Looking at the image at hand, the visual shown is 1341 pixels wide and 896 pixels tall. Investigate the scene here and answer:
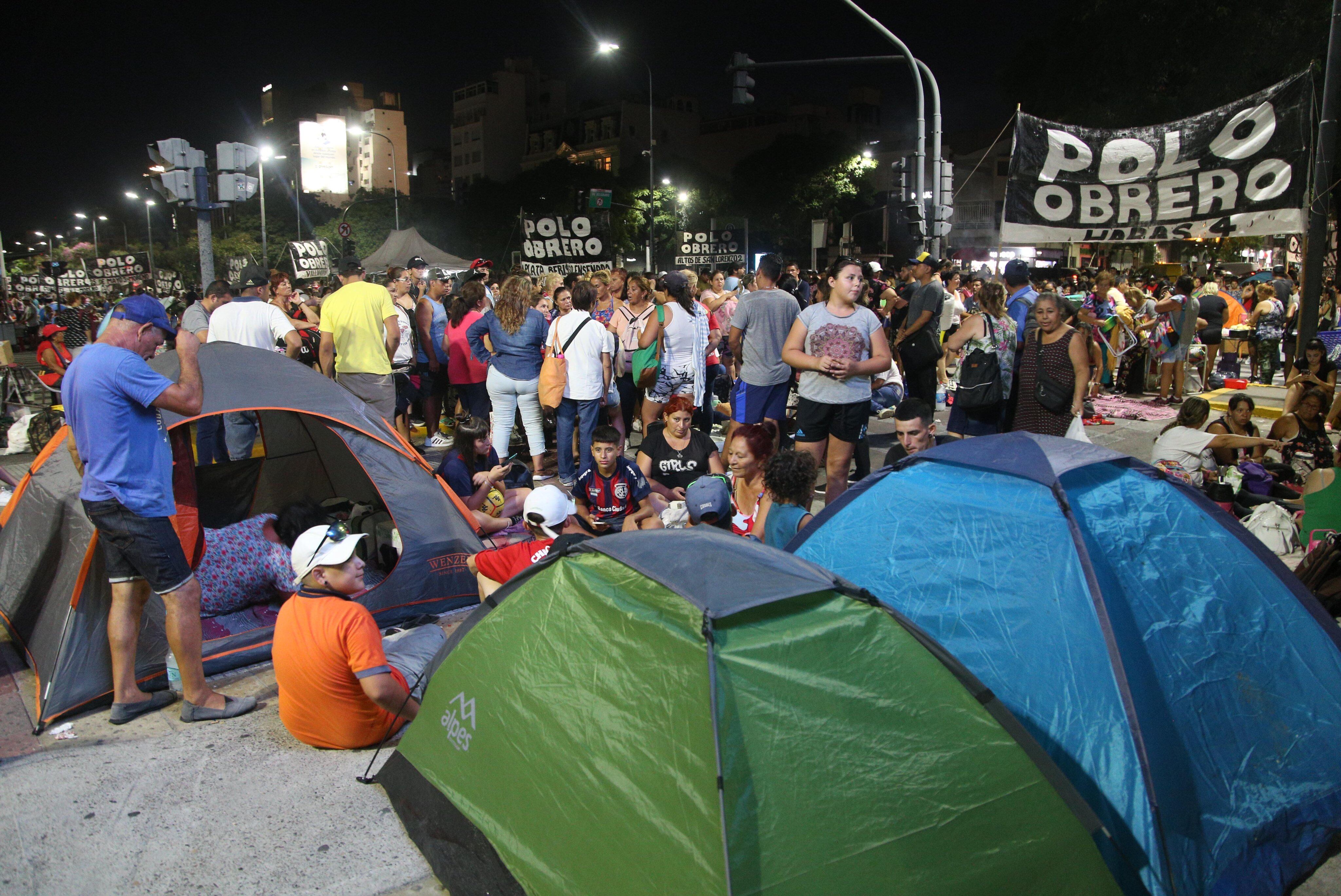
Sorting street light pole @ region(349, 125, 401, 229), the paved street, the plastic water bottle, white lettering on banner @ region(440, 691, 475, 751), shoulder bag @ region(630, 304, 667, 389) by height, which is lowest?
the paved street

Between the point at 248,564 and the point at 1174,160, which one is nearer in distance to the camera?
the point at 248,564

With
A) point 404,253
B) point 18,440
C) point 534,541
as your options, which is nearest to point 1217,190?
point 534,541

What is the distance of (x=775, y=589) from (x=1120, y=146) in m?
8.35

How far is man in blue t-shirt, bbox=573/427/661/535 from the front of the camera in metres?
5.46

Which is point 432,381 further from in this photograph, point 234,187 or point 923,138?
point 923,138

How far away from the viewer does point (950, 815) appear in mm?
2416

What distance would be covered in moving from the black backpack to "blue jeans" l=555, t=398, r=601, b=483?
3.03 metres

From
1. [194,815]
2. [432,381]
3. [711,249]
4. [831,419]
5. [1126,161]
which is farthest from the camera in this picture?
[711,249]

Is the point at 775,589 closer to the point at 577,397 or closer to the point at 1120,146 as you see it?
the point at 577,397

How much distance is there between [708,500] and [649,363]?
3599mm

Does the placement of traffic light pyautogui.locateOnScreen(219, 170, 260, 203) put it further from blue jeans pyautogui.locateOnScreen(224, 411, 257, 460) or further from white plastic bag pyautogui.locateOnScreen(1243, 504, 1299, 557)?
white plastic bag pyautogui.locateOnScreen(1243, 504, 1299, 557)

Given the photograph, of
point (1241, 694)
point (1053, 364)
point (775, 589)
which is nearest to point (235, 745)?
point (775, 589)

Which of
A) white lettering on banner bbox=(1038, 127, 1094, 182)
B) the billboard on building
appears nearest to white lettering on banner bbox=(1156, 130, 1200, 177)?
white lettering on banner bbox=(1038, 127, 1094, 182)

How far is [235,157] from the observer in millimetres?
10547
